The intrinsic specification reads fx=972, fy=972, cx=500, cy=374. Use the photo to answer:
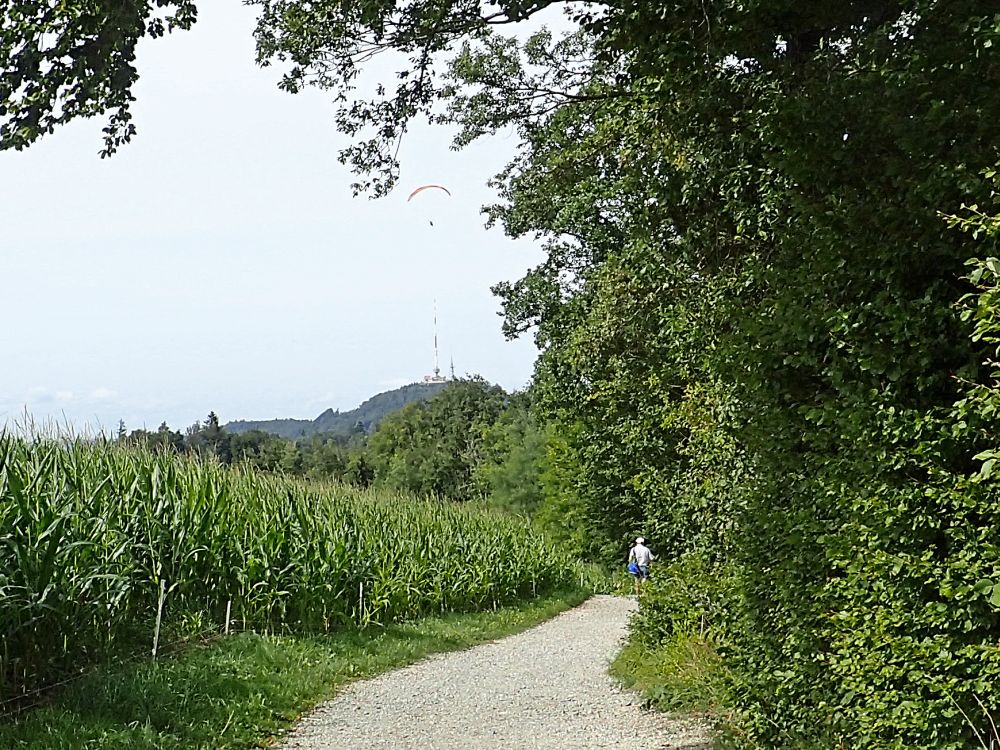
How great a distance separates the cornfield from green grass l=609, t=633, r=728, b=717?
484 centimetres

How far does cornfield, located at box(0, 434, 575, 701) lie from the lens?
761 centimetres

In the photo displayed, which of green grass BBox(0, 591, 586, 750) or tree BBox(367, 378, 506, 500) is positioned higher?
tree BBox(367, 378, 506, 500)

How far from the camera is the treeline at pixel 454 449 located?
166 feet

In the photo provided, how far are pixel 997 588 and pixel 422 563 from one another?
14353 mm

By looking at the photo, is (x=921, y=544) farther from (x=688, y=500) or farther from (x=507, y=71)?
(x=507, y=71)

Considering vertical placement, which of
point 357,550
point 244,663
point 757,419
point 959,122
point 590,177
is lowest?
point 244,663

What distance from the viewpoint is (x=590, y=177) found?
1444 centimetres

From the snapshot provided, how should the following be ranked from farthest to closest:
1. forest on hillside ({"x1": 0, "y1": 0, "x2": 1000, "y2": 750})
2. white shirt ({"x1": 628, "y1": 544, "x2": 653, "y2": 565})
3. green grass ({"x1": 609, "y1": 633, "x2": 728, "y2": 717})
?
1. white shirt ({"x1": 628, "y1": 544, "x2": 653, "y2": 565})
2. green grass ({"x1": 609, "y1": 633, "x2": 728, "y2": 717})
3. forest on hillside ({"x1": 0, "y1": 0, "x2": 1000, "y2": 750})

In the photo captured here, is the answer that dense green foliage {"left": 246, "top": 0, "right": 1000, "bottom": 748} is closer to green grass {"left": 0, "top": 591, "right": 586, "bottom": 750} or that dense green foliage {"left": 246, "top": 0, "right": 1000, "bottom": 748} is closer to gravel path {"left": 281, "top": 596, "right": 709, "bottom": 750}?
gravel path {"left": 281, "top": 596, "right": 709, "bottom": 750}

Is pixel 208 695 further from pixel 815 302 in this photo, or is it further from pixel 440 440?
pixel 440 440

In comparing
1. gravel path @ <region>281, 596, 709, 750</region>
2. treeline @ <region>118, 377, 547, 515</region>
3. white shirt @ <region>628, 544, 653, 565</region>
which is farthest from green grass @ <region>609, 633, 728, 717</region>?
treeline @ <region>118, 377, 547, 515</region>

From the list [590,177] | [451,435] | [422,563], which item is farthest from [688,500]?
[451,435]

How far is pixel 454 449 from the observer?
246 feet

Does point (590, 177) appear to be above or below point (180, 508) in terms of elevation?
above
